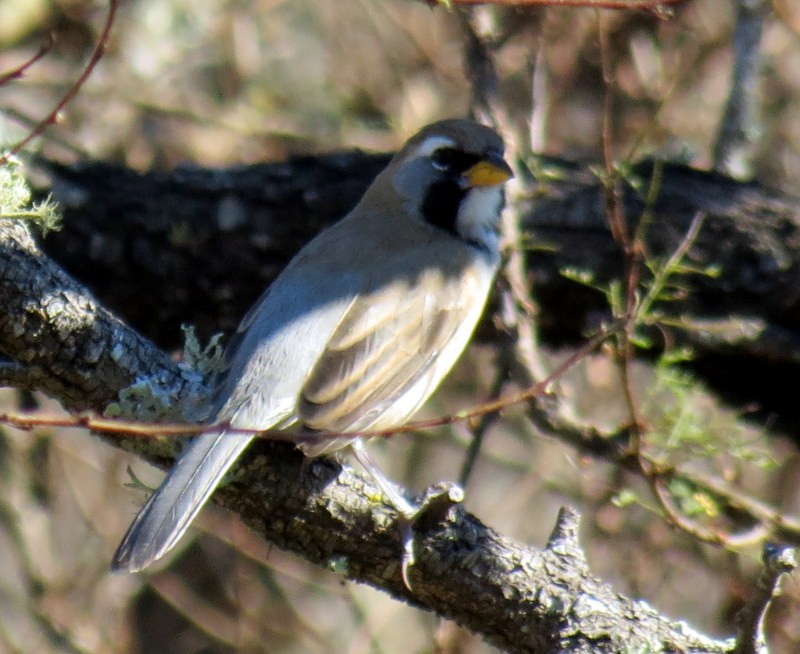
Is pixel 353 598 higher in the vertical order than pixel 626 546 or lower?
lower

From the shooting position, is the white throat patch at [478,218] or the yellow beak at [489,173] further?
the white throat patch at [478,218]

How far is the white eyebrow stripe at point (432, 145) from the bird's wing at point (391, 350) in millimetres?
597

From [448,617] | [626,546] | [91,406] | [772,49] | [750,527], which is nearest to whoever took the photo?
→ [91,406]

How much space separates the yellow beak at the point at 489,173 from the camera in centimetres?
517

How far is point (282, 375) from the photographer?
4.29 m

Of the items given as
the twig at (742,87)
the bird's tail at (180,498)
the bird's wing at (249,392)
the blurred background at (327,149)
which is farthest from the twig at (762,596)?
the twig at (742,87)

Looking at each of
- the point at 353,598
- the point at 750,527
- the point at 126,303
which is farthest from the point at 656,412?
the point at 126,303

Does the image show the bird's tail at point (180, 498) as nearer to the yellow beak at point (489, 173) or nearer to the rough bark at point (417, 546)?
the rough bark at point (417, 546)

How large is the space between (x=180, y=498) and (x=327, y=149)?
5.24 meters

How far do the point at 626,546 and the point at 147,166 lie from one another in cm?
399

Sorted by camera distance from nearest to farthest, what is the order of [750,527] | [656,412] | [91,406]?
[91,406] < [750,527] < [656,412]

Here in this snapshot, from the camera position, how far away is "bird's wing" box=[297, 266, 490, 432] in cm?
432

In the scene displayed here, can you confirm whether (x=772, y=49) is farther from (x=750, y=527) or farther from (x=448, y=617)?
(x=448, y=617)

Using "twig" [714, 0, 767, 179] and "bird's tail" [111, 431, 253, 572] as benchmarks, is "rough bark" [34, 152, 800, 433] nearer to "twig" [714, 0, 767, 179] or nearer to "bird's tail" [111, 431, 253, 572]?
"twig" [714, 0, 767, 179]
